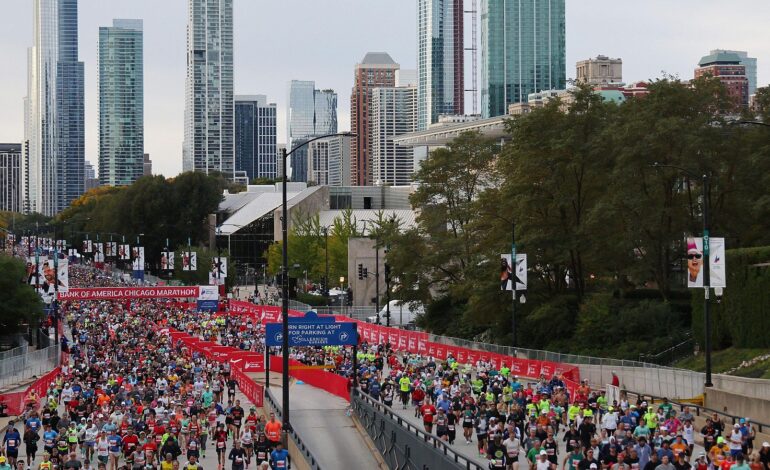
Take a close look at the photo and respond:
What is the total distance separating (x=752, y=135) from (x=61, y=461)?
1417 inches

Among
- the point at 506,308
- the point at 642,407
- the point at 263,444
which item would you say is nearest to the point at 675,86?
the point at 506,308

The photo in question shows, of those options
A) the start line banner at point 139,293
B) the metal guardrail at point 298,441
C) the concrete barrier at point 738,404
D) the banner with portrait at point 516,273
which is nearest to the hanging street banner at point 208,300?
the start line banner at point 139,293

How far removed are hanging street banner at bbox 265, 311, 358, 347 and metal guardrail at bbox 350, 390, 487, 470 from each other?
276 centimetres

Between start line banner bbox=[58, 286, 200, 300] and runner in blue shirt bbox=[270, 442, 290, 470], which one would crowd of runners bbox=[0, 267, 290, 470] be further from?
start line banner bbox=[58, 286, 200, 300]

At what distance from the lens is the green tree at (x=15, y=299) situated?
70.9 metres

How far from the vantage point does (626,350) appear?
2112 inches

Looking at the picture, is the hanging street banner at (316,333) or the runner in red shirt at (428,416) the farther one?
the hanging street banner at (316,333)

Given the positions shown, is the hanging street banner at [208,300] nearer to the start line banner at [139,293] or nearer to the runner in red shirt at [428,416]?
the start line banner at [139,293]

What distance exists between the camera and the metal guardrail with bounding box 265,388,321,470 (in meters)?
27.5

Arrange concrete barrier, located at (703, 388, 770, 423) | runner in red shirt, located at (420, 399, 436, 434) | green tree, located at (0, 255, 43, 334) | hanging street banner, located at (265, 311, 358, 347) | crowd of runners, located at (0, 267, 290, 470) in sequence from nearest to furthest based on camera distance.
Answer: crowd of runners, located at (0, 267, 290, 470) < concrete barrier, located at (703, 388, 770, 423) < runner in red shirt, located at (420, 399, 436, 434) < hanging street banner, located at (265, 311, 358, 347) < green tree, located at (0, 255, 43, 334)

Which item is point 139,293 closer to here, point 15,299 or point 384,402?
point 15,299

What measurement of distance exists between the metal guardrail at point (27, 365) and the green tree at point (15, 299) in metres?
9.80

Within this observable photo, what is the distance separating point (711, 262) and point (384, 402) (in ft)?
39.0

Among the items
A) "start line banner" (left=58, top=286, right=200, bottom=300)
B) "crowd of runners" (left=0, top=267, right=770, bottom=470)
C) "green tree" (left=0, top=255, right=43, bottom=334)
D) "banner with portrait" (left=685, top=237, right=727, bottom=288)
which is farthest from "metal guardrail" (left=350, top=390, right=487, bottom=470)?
"start line banner" (left=58, top=286, right=200, bottom=300)
